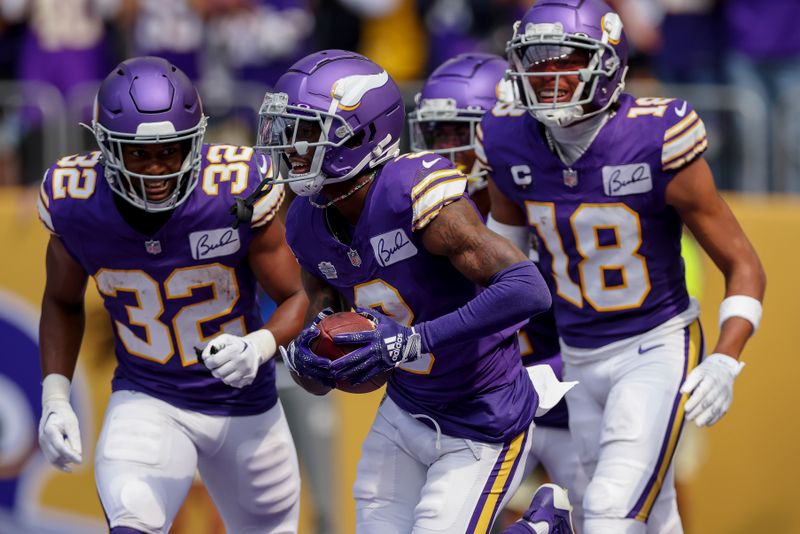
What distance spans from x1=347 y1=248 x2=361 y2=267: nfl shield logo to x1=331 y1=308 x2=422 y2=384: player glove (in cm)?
35

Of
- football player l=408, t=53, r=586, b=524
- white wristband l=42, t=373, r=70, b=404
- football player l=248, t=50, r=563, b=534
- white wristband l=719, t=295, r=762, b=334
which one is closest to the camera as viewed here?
football player l=248, t=50, r=563, b=534

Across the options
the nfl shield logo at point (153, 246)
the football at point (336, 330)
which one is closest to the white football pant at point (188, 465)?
the nfl shield logo at point (153, 246)

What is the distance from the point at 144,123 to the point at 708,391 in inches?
76.4

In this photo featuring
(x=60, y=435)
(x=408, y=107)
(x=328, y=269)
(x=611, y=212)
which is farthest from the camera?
(x=408, y=107)

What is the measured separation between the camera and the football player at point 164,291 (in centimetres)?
462

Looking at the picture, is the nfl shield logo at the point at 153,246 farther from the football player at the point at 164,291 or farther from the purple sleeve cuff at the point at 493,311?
Result: the purple sleeve cuff at the point at 493,311

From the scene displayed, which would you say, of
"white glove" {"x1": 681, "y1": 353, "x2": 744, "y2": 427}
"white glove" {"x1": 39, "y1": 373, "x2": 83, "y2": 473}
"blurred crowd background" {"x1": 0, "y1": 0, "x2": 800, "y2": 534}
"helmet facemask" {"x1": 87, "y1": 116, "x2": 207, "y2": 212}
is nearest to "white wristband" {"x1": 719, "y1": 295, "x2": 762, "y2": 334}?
"white glove" {"x1": 681, "y1": 353, "x2": 744, "y2": 427}

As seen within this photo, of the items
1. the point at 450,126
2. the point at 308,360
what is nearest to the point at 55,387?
the point at 308,360

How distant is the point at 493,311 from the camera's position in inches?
152

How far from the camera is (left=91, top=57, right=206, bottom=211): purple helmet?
4.59m

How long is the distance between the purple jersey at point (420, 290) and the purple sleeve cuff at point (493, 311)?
0.27 m

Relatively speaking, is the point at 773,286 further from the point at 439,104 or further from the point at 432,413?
the point at 432,413

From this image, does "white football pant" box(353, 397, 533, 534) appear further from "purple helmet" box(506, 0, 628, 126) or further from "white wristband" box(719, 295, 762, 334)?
"purple helmet" box(506, 0, 628, 126)

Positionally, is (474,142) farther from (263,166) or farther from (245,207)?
(245,207)
